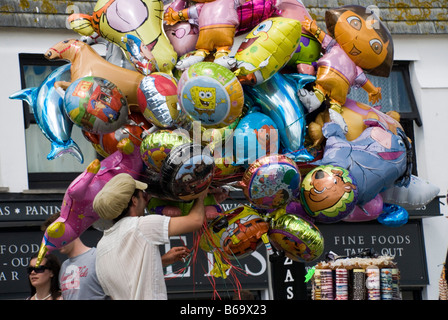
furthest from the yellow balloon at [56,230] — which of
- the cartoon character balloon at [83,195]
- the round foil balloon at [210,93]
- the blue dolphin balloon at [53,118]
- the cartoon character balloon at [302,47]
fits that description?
the cartoon character balloon at [302,47]

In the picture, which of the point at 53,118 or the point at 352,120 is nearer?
the point at 53,118

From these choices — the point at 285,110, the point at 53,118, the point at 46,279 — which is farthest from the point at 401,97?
the point at 46,279

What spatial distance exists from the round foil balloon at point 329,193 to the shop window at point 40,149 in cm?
423

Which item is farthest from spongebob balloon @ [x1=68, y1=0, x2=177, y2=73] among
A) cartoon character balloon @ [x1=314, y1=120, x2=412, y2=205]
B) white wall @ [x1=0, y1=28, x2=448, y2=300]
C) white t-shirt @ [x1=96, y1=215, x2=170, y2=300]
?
white wall @ [x1=0, y1=28, x2=448, y2=300]

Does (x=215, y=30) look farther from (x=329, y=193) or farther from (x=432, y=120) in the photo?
(x=432, y=120)

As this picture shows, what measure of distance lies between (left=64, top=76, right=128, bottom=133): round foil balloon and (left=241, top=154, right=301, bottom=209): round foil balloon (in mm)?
677

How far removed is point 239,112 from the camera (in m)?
4.37

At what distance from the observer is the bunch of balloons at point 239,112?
14.4ft

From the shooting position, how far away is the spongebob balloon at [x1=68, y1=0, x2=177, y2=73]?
15.3 ft

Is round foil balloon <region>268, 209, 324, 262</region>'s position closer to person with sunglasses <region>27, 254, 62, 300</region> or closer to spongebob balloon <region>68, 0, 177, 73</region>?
spongebob balloon <region>68, 0, 177, 73</region>

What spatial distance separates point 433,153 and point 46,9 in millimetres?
4106

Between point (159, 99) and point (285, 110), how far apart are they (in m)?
0.67

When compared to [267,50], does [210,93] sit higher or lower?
lower
